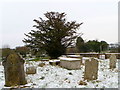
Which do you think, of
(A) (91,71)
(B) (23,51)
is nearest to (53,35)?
(B) (23,51)

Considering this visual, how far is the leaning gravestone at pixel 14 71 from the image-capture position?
23.4 ft

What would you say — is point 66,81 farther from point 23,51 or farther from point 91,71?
point 23,51

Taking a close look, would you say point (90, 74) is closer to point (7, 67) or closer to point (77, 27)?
point (7, 67)

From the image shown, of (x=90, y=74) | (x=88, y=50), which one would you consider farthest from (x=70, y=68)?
(x=88, y=50)

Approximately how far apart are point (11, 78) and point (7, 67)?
50 cm

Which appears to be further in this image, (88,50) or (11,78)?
(88,50)

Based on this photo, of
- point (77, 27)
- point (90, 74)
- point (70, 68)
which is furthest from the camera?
point (77, 27)

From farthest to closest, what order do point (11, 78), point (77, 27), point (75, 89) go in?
point (77, 27)
point (11, 78)
point (75, 89)

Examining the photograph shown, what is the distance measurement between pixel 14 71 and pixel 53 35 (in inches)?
559

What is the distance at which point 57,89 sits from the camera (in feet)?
20.6

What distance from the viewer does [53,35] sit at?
21.1 m

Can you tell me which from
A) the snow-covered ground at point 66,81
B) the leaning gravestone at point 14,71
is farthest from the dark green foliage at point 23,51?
the leaning gravestone at point 14,71

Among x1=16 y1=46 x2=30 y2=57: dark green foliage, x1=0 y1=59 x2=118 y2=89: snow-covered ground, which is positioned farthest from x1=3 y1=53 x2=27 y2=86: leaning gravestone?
x1=16 y1=46 x2=30 y2=57: dark green foliage

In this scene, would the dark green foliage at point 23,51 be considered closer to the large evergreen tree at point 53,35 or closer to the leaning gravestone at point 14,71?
the large evergreen tree at point 53,35
